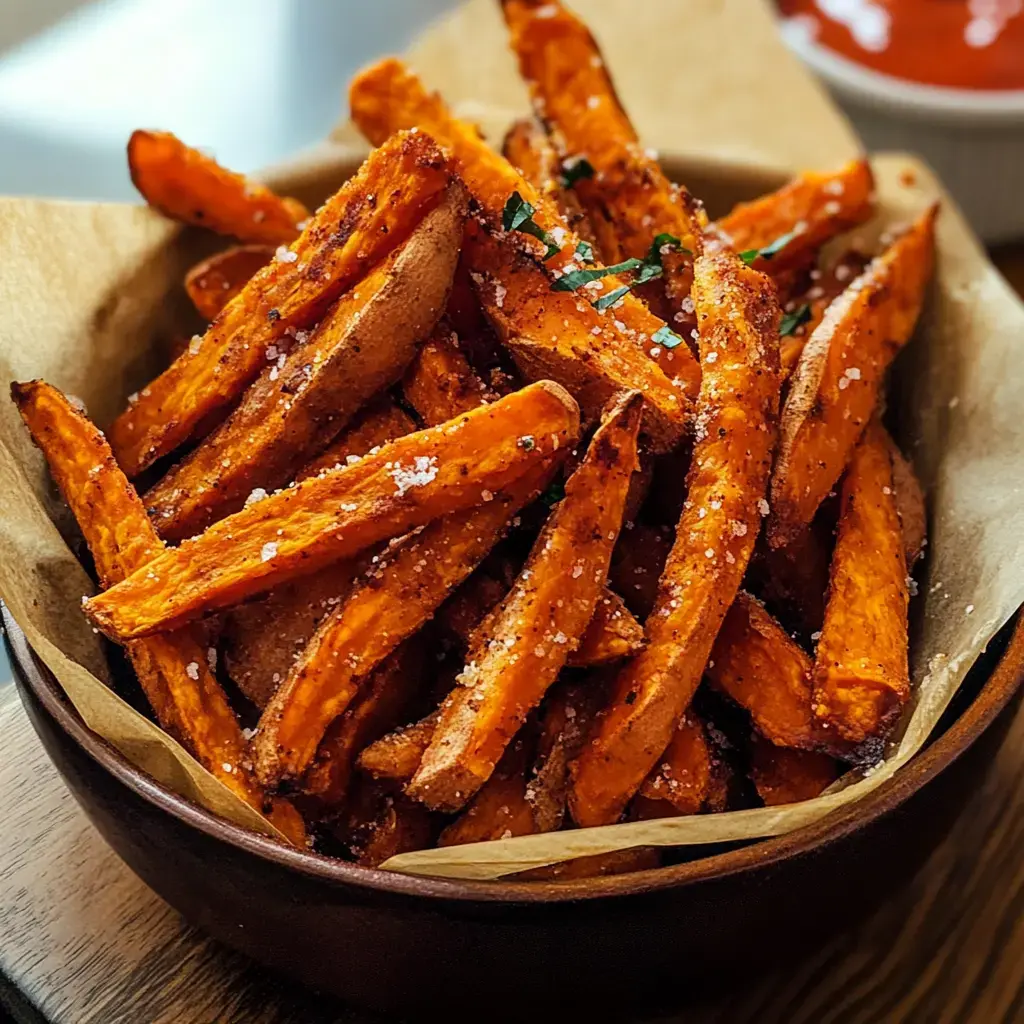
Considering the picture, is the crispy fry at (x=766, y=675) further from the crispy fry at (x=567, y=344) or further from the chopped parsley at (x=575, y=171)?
the chopped parsley at (x=575, y=171)

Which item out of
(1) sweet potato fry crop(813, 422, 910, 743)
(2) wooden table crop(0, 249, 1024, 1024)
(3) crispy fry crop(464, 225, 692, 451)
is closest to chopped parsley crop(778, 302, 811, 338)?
(1) sweet potato fry crop(813, 422, 910, 743)

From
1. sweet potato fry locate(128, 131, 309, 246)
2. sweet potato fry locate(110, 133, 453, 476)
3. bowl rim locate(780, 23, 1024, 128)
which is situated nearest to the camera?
sweet potato fry locate(110, 133, 453, 476)

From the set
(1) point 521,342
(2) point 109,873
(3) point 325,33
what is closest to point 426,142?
(1) point 521,342

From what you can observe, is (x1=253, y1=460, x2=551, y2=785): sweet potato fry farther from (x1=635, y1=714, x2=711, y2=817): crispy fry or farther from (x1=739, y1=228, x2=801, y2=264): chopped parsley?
(x1=739, y1=228, x2=801, y2=264): chopped parsley

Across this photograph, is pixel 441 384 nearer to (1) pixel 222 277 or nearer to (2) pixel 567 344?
(2) pixel 567 344

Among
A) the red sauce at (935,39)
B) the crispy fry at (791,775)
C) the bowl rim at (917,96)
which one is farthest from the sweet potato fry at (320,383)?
the red sauce at (935,39)

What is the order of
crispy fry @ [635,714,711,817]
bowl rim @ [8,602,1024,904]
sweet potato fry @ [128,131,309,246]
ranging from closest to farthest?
bowl rim @ [8,602,1024,904] < crispy fry @ [635,714,711,817] < sweet potato fry @ [128,131,309,246]
